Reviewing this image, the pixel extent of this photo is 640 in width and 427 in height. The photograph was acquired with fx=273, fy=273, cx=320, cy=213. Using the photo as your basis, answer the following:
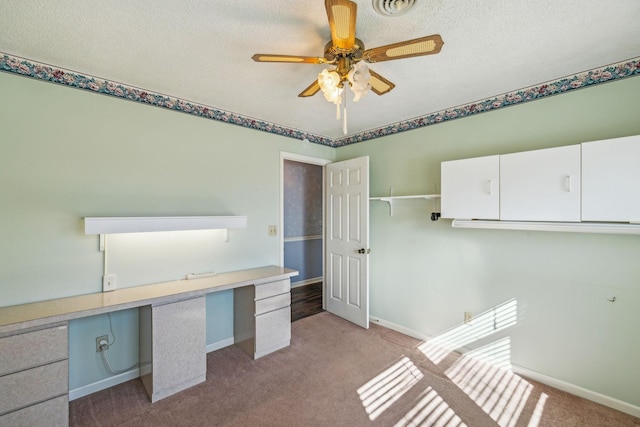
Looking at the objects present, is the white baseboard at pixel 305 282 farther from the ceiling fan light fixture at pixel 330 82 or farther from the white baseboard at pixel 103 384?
the ceiling fan light fixture at pixel 330 82

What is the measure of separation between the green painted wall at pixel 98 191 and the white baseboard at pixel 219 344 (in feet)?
0.18

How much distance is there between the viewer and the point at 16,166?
71.9 inches

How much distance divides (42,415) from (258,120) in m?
2.78

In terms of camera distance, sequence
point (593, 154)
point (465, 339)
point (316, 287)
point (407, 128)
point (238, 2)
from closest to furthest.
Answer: point (238, 2), point (593, 154), point (465, 339), point (407, 128), point (316, 287)

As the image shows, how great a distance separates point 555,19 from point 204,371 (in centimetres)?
330

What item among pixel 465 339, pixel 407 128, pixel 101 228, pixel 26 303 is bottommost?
pixel 465 339

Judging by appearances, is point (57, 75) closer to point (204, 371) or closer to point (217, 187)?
point (217, 187)

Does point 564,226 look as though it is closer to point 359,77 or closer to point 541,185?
point 541,185

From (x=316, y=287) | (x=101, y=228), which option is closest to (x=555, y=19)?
(x=101, y=228)

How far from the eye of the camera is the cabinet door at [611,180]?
165 centimetres

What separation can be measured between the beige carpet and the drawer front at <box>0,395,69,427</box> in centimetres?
22

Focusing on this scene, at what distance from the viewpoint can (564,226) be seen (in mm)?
1897

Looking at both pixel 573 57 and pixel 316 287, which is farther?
pixel 316 287

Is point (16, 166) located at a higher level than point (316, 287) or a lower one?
higher
